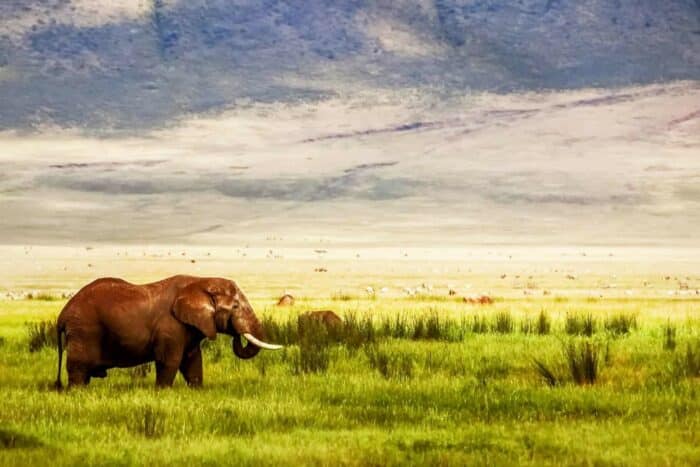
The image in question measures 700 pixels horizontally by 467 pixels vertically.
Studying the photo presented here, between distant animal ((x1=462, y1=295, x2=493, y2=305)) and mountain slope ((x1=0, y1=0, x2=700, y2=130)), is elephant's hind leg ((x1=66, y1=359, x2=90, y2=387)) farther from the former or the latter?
mountain slope ((x1=0, y1=0, x2=700, y2=130))

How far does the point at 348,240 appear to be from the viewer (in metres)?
93.3

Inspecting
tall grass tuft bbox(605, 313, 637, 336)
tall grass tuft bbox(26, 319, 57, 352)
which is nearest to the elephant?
tall grass tuft bbox(26, 319, 57, 352)

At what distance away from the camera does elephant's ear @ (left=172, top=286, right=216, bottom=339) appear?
39.7 feet

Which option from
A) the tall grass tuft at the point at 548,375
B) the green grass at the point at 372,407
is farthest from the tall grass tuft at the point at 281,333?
the tall grass tuft at the point at 548,375

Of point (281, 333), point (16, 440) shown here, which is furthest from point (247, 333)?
point (281, 333)

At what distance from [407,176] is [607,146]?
23889 millimetres

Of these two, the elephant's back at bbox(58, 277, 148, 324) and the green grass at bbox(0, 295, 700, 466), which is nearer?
the green grass at bbox(0, 295, 700, 466)

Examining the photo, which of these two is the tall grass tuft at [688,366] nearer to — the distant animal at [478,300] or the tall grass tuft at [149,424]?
the tall grass tuft at [149,424]

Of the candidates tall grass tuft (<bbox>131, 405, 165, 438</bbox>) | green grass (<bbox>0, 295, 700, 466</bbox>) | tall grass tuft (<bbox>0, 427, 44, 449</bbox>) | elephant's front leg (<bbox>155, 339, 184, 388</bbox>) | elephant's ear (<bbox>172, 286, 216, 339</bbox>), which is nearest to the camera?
green grass (<bbox>0, 295, 700, 466</bbox>)

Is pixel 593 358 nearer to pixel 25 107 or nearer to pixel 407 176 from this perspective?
pixel 407 176

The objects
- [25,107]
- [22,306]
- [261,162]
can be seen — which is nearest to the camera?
[22,306]

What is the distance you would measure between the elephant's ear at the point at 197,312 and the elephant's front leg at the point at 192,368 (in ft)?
1.46

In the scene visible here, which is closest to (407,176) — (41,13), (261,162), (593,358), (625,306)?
(261,162)

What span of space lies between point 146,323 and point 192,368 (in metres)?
0.60
